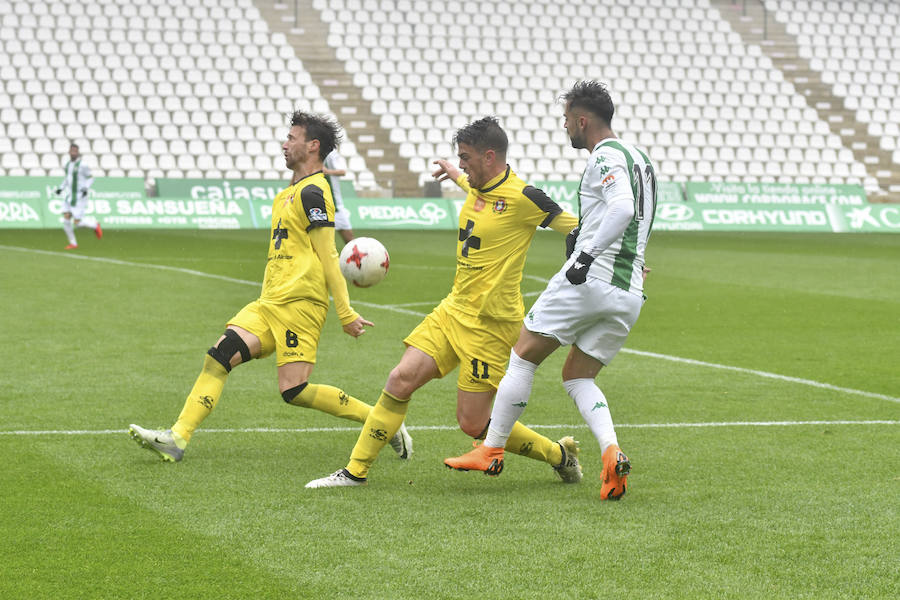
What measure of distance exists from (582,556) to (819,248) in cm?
2033

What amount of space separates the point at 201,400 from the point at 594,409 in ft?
6.40

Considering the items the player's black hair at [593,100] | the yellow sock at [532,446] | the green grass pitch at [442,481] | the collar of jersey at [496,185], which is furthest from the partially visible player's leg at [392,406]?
the player's black hair at [593,100]

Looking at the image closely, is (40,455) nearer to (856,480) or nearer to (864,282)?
(856,480)

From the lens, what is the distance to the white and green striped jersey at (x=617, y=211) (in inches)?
194

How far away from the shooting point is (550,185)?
29859mm

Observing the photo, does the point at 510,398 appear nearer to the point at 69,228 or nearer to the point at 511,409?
the point at 511,409

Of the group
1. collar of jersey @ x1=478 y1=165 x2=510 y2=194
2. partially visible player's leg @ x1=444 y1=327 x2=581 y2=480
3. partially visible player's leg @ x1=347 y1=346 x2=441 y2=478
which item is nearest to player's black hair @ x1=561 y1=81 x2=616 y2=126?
collar of jersey @ x1=478 y1=165 x2=510 y2=194

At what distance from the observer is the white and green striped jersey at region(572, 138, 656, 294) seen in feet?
16.2

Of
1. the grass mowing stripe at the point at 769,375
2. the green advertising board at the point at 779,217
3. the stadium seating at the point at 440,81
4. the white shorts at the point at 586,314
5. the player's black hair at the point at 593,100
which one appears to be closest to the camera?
the white shorts at the point at 586,314

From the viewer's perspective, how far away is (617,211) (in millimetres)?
4914

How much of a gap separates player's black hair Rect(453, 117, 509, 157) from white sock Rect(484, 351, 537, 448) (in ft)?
3.04

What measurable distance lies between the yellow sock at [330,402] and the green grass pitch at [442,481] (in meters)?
0.25

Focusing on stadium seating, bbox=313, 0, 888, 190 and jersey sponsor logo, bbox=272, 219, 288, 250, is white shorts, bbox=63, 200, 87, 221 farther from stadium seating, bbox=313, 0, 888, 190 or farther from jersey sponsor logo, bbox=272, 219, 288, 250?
jersey sponsor logo, bbox=272, 219, 288, 250

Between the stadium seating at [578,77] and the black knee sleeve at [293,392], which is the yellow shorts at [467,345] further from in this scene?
the stadium seating at [578,77]
